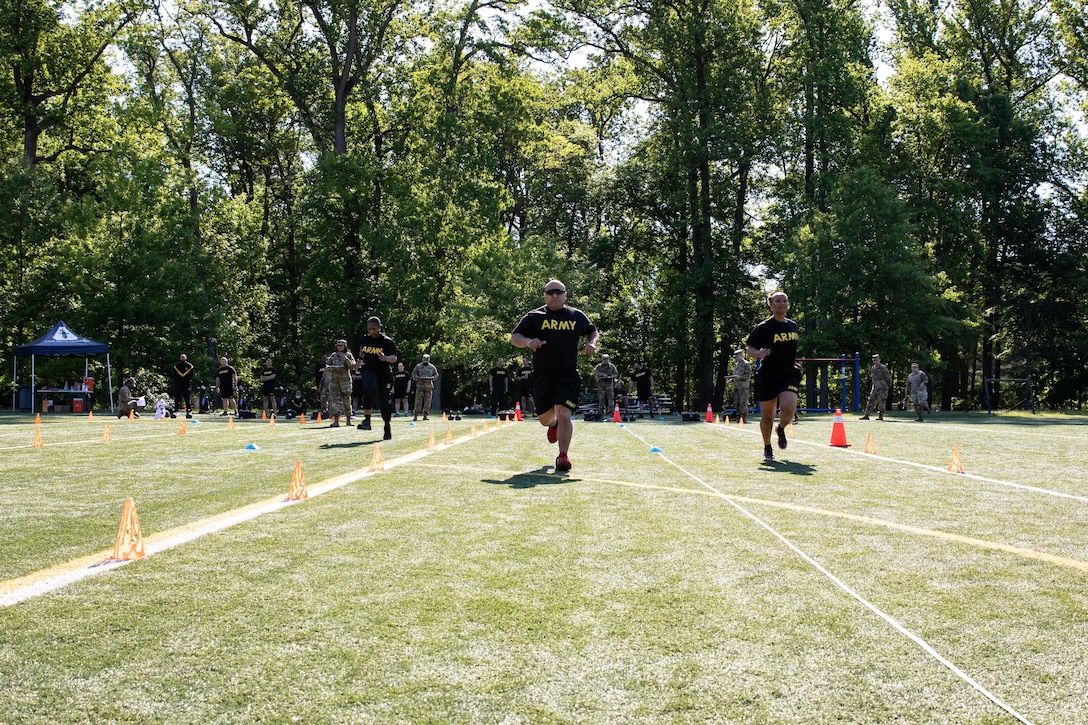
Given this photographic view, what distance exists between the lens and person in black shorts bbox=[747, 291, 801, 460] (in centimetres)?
1188

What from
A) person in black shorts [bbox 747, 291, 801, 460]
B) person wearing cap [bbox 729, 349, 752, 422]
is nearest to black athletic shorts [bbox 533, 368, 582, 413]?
person in black shorts [bbox 747, 291, 801, 460]

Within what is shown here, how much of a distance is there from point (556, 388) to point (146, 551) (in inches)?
223

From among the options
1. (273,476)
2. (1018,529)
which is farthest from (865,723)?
(273,476)

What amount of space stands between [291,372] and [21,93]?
19915mm

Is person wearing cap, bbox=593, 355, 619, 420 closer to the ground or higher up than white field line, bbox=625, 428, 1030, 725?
higher up

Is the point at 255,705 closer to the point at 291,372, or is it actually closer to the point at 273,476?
the point at 273,476

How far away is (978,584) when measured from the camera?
458cm

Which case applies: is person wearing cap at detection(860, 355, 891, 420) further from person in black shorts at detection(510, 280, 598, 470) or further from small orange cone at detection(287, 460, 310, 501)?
small orange cone at detection(287, 460, 310, 501)

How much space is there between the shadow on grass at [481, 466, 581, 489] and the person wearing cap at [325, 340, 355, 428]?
10.2m

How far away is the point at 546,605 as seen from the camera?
13.5 ft

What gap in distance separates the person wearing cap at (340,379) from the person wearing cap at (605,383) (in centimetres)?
833

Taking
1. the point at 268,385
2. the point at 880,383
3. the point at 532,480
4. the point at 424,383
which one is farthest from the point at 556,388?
the point at 268,385

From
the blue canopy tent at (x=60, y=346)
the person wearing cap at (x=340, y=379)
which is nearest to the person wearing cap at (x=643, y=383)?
the person wearing cap at (x=340, y=379)

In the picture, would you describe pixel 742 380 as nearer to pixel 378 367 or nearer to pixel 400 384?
pixel 400 384
